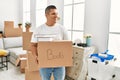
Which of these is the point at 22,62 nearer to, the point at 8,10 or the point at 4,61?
the point at 4,61

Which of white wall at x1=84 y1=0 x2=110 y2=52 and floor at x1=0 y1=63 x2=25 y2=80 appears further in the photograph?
floor at x1=0 y1=63 x2=25 y2=80

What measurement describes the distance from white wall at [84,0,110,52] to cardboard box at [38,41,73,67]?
147 cm

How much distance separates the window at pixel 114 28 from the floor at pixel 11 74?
2.18m

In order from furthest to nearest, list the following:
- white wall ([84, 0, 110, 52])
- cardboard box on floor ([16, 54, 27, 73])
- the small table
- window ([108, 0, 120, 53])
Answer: the small table
cardboard box on floor ([16, 54, 27, 73])
white wall ([84, 0, 110, 52])
window ([108, 0, 120, 53])

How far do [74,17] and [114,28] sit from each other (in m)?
1.37

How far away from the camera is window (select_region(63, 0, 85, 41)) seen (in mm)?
3883

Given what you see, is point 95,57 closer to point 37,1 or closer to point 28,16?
point 37,1

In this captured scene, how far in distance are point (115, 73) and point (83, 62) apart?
0.79m

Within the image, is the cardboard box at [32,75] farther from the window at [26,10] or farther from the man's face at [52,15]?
the window at [26,10]

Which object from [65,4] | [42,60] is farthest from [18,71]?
[42,60]

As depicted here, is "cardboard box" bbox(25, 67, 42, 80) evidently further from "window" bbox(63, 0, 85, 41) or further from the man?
"window" bbox(63, 0, 85, 41)

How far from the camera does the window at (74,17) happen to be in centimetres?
388

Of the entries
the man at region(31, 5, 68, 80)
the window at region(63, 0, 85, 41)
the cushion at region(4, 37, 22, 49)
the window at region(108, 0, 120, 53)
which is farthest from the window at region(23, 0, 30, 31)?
the man at region(31, 5, 68, 80)

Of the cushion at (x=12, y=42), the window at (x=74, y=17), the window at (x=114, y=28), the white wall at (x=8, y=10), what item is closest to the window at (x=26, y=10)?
the white wall at (x=8, y=10)
